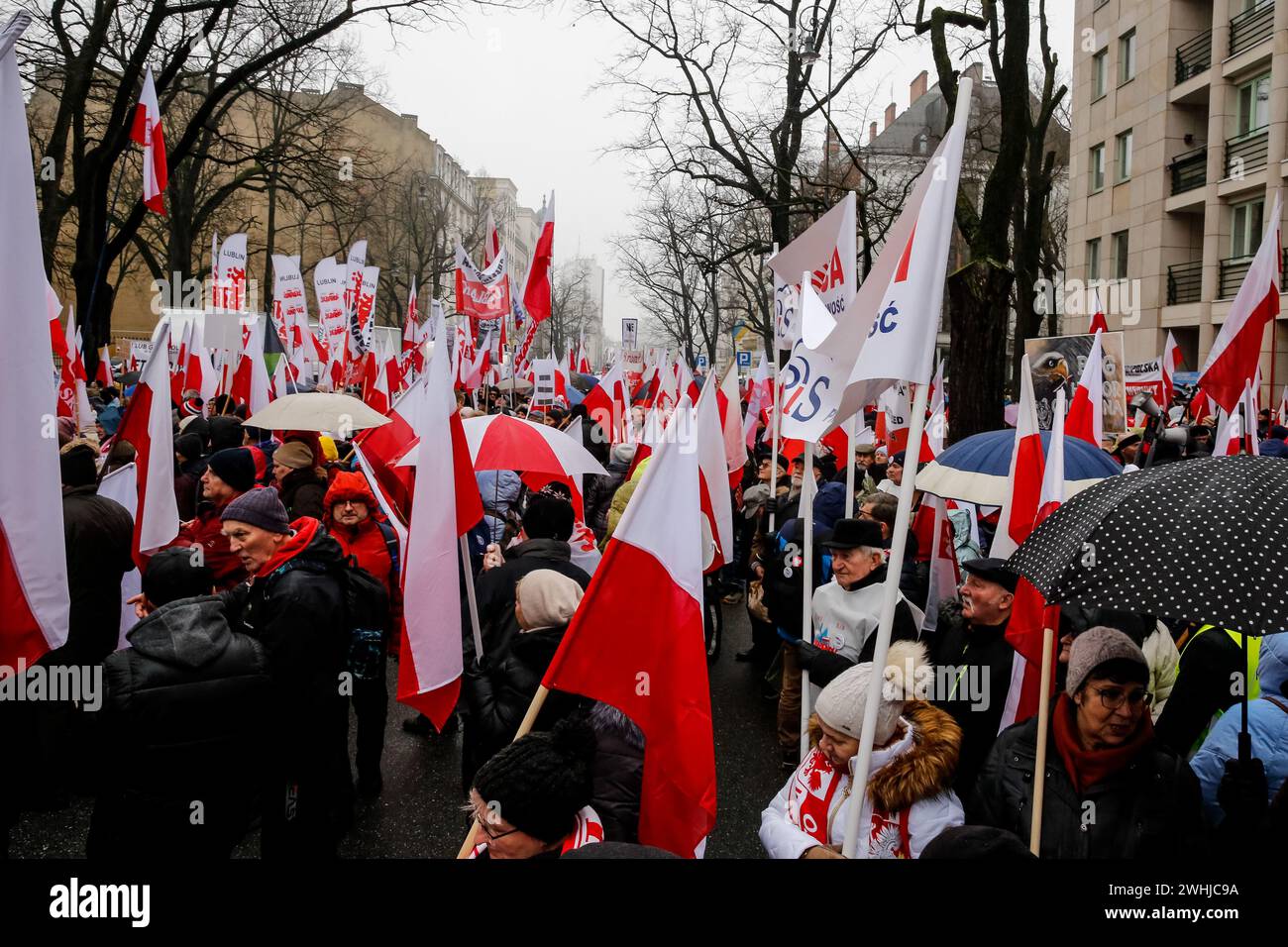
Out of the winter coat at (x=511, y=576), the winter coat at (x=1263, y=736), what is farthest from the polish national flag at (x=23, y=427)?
the winter coat at (x=1263, y=736)

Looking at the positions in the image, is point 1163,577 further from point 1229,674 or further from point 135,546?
point 135,546

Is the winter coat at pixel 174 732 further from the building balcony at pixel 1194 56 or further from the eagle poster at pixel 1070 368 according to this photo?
the building balcony at pixel 1194 56

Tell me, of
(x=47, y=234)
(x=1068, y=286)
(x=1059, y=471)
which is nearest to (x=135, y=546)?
(x=1059, y=471)

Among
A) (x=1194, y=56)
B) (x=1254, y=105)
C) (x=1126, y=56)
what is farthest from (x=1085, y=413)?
(x=1126, y=56)

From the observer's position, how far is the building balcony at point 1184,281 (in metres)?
29.3

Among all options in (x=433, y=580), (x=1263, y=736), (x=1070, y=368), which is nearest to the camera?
(x=1263, y=736)

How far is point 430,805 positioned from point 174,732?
232cm

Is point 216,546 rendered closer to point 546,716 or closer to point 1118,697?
point 546,716

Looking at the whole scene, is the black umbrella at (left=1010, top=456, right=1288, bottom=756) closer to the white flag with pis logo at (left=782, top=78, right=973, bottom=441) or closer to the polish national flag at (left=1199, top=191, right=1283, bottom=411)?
the white flag with pis logo at (left=782, top=78, right=973, bottom=441)

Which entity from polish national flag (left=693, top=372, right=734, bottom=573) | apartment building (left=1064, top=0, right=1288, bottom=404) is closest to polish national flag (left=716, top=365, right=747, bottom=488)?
Result: polish national flag (left=693, top=372, right=734, bottom=573)

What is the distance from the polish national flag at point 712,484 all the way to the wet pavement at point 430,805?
124cm

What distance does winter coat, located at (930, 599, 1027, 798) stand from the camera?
3.88m

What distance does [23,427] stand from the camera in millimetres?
2621

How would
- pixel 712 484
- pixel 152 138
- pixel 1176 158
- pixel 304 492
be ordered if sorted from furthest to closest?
pixel 1176 158, pixel 152 138, pixel 304 492, pixel 712 484
